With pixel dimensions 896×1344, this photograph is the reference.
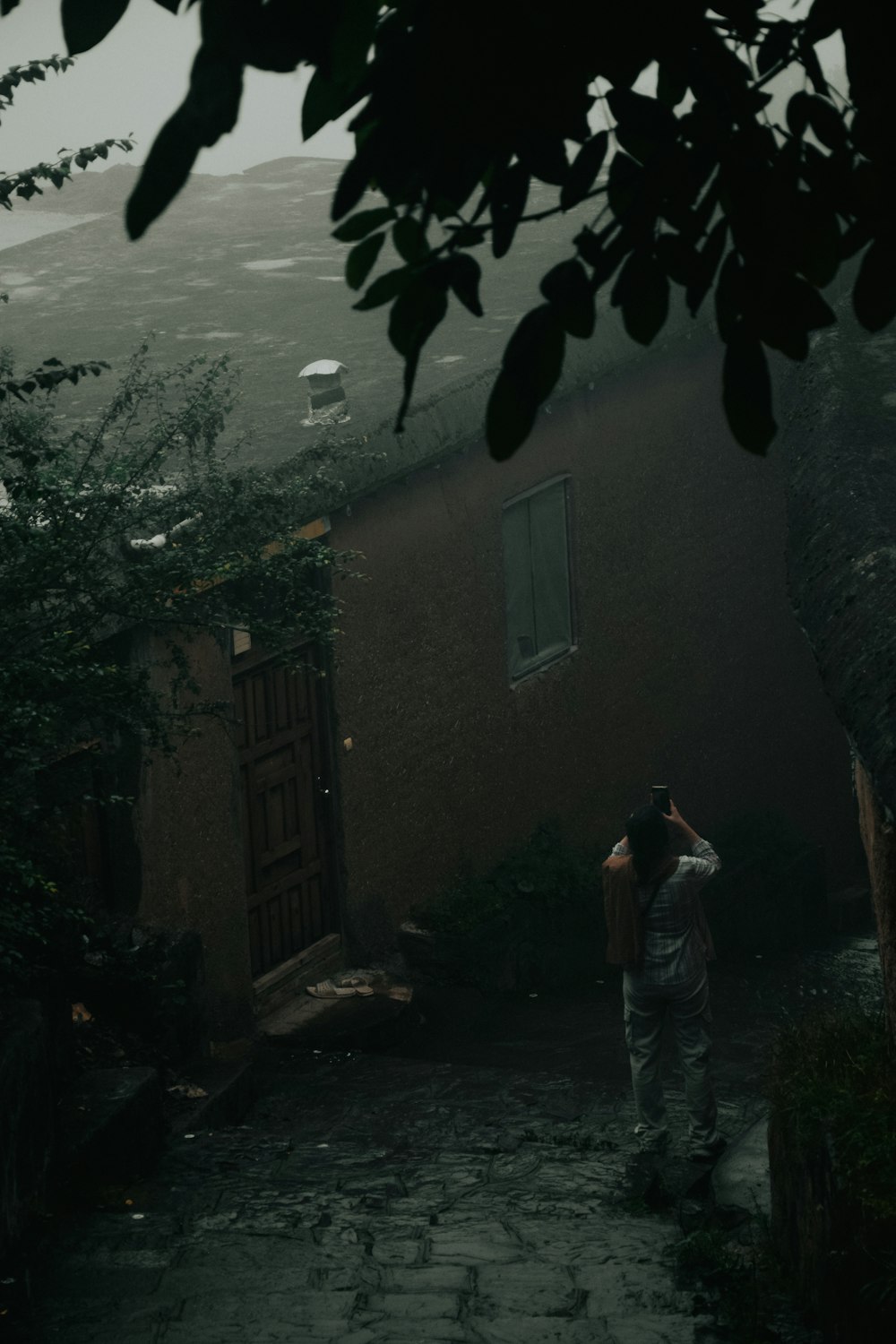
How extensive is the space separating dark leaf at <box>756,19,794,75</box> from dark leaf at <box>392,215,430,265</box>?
69 cm

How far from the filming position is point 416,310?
109 inches

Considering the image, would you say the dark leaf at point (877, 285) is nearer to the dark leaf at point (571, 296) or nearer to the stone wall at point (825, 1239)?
the dark leaf at point (571, 296)

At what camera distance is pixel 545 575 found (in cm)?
1262

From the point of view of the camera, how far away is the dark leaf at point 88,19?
112 inches

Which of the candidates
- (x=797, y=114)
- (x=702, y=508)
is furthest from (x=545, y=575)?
(x=797, y=114)

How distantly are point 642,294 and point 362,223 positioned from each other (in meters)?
0.51

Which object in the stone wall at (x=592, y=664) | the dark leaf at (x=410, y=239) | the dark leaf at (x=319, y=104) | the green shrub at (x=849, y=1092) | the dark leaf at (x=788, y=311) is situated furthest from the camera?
the stone wall at (x=592, y=664)

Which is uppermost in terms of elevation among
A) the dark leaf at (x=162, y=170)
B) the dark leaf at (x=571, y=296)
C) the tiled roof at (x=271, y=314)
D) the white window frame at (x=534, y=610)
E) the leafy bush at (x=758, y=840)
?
the dark leaf at (x=162, y=170)

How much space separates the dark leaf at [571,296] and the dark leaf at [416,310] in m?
0.18

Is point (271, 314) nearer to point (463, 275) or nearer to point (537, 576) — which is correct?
point (537, 576)

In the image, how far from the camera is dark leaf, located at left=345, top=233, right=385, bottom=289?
9.70ft

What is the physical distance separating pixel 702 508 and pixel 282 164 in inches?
373

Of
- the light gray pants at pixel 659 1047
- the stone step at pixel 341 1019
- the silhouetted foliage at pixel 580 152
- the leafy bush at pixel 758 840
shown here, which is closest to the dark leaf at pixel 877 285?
the silhouetted foliage at pixel 580 152

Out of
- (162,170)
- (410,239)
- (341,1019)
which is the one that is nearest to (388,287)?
(410,239)
